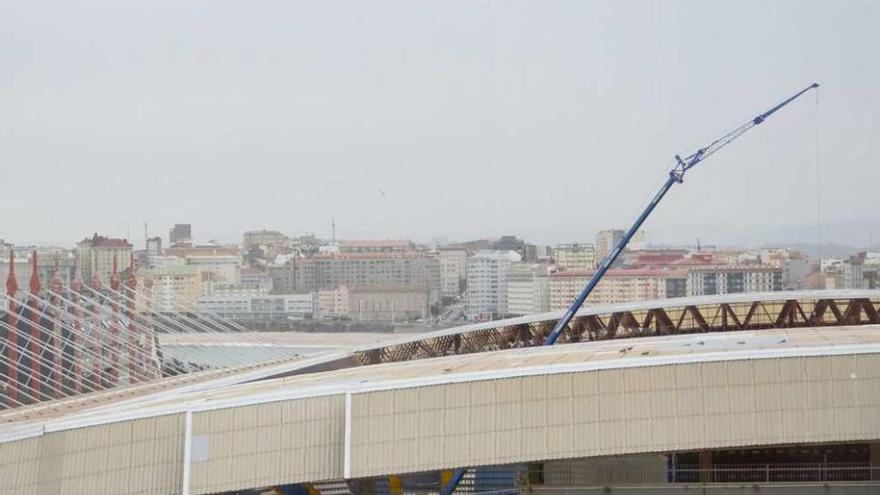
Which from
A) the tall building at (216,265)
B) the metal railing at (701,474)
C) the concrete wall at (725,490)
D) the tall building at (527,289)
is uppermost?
the tall building at (216,265)

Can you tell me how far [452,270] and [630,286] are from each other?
1006cm

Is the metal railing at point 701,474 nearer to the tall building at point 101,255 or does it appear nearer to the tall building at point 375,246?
the tall building at point 101,255

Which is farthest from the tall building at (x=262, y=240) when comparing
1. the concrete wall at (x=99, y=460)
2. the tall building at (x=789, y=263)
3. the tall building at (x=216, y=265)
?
the concrete wall at (x=99, y=460)

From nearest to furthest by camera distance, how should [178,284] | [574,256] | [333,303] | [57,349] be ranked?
1. [57,349]
2. [574,256]
3. [178,284]
4. [333,303]

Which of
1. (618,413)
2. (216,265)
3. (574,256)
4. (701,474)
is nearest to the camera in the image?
(618,413)

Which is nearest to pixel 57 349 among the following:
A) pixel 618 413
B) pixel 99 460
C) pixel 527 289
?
pixel 99 460

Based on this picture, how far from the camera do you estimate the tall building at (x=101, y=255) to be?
40.0 meters

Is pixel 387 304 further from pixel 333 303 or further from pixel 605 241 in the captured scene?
pixel 605 241

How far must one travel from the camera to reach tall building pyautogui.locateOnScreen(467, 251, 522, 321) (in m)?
48.6

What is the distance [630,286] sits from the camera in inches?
1670

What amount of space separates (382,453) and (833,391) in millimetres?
2281

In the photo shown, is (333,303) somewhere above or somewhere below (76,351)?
above

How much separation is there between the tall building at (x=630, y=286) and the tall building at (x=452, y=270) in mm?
6620

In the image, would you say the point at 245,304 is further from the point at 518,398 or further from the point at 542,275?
the point at 518,398
